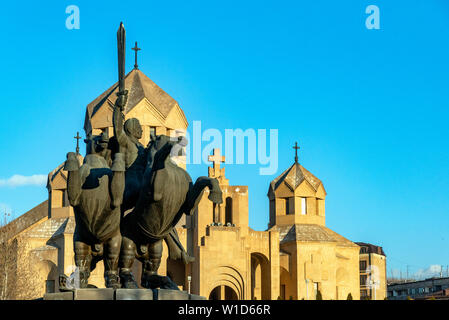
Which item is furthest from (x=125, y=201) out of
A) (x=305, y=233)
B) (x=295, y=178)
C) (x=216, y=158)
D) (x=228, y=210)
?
(x=295, y=178)

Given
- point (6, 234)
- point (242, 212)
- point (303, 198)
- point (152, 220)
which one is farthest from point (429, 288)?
point (152, 220)

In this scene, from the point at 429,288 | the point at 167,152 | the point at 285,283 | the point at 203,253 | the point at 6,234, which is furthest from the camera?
the point at 429,288

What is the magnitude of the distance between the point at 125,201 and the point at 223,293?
1374 inches

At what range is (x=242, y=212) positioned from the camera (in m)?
42.3

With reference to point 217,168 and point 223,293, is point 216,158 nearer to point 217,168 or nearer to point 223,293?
point 217,168

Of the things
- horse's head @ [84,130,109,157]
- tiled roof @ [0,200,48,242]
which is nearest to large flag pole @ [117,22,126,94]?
horse's head @ [84,130,109,157]

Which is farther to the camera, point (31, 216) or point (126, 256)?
point (31, 216)

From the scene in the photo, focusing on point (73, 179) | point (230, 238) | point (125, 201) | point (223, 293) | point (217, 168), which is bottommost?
point (125, 201)

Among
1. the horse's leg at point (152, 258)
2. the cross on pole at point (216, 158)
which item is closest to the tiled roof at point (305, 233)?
the cross on pole at point (216, 158)

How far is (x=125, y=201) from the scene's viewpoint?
31.1 feet
